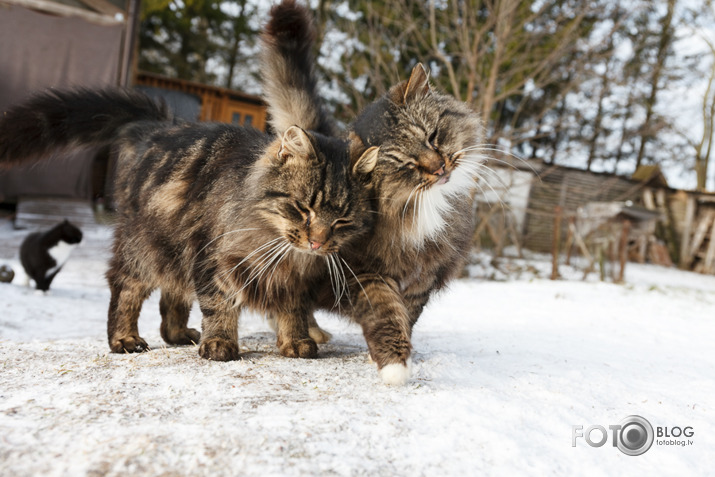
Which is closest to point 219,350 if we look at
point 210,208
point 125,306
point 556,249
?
point 210,208

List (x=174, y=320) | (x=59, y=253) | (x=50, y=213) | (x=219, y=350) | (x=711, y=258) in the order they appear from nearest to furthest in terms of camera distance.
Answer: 1. (x=219, y=350)
2. (x=174, y=320)
3. (x=59, y=253)
4. (x=50, y=213)
5. (x=711, y=258)

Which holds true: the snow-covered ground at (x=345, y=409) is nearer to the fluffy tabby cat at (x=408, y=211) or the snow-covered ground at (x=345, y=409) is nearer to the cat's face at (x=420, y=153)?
the fluffy tabby cat at (x=408, y=211)

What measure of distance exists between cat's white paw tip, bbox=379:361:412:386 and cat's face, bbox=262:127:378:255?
558 millimetres

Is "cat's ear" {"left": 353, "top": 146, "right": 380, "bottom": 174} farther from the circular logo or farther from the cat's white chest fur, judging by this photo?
the cat's white chest fur

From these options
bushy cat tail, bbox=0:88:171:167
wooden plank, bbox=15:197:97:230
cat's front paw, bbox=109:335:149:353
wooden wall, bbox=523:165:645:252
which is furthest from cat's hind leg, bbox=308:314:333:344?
wooden wall, bbox=523:165:645:252

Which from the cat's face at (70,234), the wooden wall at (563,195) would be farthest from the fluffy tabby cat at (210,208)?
the wooden wall at (563,195)

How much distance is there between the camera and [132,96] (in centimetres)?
325

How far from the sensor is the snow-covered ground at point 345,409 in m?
1.44

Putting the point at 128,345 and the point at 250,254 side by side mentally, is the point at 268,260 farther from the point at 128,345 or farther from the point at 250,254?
the point at 128,345

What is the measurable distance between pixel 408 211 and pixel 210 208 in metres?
1.02

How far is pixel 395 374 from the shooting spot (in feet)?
7.02

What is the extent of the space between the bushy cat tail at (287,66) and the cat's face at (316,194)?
2.61 ft

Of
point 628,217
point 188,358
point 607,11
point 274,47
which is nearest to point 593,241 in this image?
point 628,217

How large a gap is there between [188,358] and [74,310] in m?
2.81
